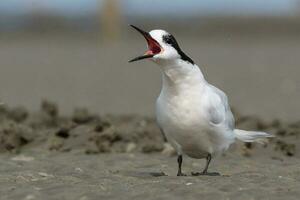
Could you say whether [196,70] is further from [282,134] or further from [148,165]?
[282,134]

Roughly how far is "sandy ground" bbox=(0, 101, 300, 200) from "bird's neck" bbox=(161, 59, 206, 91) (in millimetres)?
585

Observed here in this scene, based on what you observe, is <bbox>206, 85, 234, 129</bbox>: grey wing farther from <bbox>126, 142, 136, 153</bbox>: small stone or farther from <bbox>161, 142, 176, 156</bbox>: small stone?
<bbox>126, 142, 136, 153</bbox>: small stone

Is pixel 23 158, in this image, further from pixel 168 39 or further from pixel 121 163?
pixel 168 39

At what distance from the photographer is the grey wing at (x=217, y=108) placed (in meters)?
6.84

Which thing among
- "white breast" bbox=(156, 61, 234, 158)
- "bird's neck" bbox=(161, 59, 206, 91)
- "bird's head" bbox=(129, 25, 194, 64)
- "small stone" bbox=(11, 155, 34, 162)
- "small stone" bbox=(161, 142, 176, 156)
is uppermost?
"bird's head" bbox=(129, 25, 194, 64)

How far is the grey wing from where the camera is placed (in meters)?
6.84

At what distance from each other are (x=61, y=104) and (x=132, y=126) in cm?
400

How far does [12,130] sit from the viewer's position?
926cm

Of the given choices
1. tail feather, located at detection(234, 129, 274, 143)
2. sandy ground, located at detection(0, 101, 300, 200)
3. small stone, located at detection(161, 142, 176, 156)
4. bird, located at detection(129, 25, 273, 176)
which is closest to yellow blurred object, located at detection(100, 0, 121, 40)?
sandy ground, located at detection(0, 101, 300, 200)

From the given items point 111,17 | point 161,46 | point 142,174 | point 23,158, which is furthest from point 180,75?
point 111,17

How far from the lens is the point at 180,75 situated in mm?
6762

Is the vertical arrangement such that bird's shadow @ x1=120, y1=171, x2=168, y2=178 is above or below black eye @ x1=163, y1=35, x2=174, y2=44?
below

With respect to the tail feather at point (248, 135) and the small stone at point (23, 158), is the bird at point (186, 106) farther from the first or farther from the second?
the small stone at point (23, 158)

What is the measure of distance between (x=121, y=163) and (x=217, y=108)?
158 centimetres
